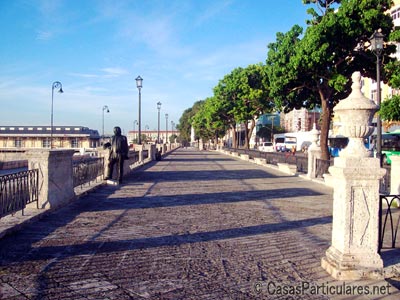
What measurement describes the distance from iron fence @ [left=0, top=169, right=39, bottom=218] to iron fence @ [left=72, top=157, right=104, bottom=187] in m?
2.99

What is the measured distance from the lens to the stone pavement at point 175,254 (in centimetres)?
423

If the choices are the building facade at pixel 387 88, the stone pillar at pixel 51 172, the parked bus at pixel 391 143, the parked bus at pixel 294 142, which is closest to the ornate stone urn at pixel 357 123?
the stone pillar at pixel 51 172

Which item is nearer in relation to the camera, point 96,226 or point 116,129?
point 96,226

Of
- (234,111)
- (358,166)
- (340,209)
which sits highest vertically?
(234,111)

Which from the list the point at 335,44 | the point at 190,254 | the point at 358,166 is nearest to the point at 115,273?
the point at 190,254

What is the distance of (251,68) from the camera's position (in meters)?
39.9

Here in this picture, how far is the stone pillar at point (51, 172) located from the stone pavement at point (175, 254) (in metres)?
Answer: 0.38

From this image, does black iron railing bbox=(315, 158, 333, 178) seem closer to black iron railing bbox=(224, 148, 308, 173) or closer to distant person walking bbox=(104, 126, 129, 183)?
black iron railing bbox=(224, 148, 308, 173)

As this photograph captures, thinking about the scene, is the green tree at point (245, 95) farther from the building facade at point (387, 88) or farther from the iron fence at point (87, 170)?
the iron fence at point (87, 170)

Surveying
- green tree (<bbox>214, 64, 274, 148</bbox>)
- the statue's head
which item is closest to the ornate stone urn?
the statue's head

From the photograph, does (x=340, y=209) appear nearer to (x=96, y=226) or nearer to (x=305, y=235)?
(x=305, y=235)

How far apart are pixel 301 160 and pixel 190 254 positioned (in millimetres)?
15769

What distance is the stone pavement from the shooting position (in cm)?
423

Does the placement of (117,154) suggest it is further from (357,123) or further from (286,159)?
(286,159)
